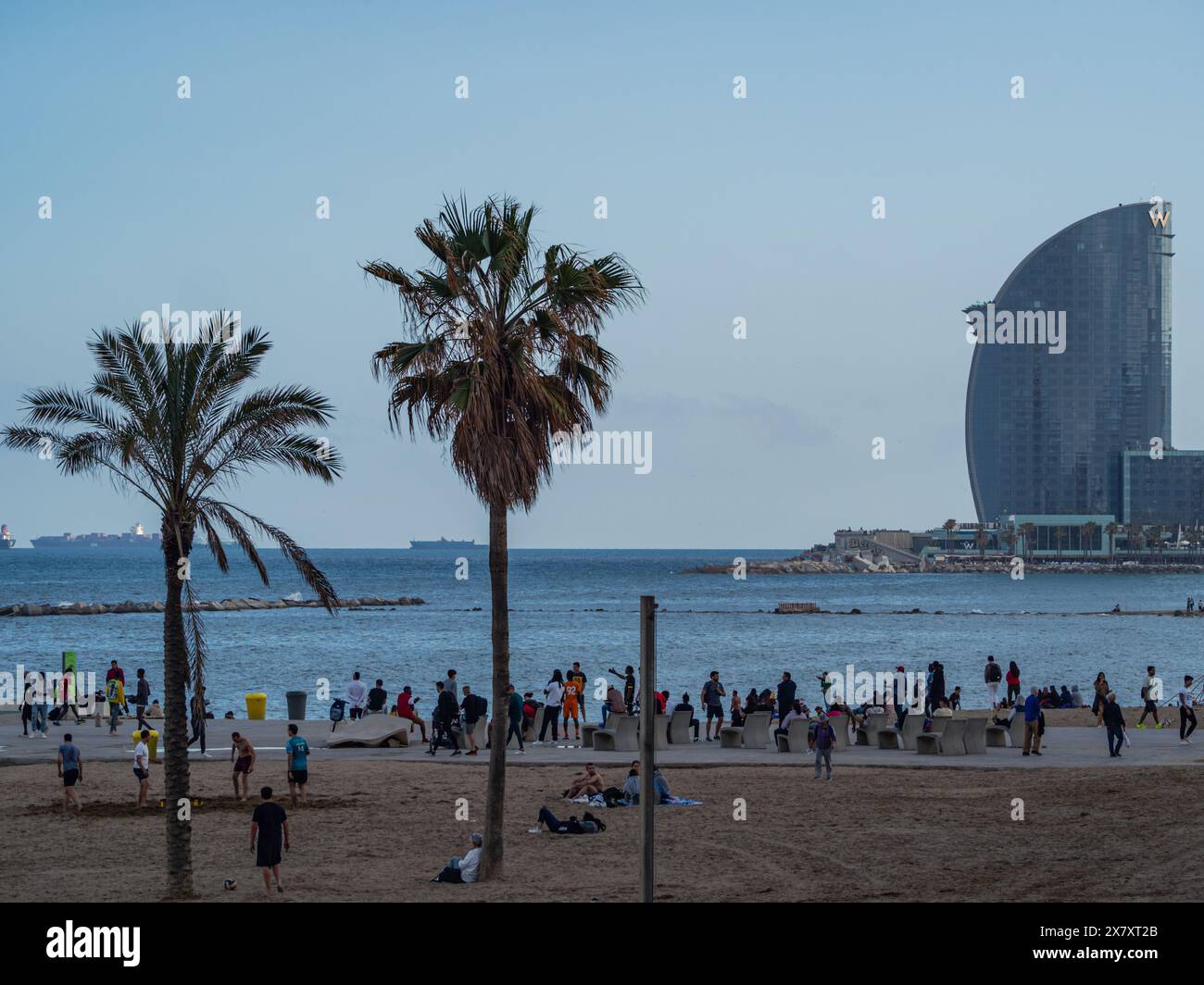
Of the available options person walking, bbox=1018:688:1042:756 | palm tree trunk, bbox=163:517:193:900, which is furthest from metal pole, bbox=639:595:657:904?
person walking, bbox=1018:688:1042:756

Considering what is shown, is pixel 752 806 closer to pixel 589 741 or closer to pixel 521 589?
pixel 589 741

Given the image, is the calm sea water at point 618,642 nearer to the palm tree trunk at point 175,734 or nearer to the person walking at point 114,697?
the person walking at point 114,697

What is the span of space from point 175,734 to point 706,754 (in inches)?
547

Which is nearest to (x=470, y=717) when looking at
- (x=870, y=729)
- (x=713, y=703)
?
(x=713, y=703)

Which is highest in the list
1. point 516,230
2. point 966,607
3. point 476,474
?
point 516,230

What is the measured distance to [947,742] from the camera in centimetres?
2686

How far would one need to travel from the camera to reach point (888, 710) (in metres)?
32.9

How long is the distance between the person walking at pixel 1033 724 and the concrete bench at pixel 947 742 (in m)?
1.20

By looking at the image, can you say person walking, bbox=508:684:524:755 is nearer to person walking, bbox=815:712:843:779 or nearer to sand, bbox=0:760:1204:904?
sand, bbox=0:760:1204:904

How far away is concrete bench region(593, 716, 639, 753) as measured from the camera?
27.9 meters

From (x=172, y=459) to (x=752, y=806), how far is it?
10473 millimetres

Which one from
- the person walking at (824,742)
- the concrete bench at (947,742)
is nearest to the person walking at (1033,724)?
the concrete bench at (947,742)

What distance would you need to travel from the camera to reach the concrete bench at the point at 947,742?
26859 mm
